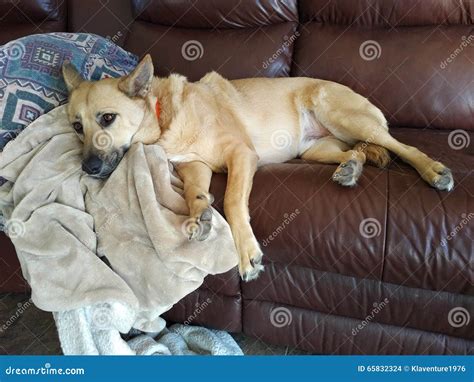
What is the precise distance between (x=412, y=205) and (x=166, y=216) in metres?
0.83

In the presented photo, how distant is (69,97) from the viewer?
177 cm

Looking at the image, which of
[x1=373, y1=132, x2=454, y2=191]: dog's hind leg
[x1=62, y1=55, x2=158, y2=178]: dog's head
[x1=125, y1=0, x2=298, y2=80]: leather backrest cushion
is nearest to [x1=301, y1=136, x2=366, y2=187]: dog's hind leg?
[x1=373, y1=132, x2=454, y2=191]: dog's hind leg

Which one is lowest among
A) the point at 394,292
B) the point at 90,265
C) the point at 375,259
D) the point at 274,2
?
the point at 90,265

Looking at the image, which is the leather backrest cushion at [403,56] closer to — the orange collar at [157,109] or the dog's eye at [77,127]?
the orange collar at [157,109]

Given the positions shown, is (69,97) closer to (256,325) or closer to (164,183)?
(164,183)

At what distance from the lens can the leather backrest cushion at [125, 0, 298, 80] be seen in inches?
96.3

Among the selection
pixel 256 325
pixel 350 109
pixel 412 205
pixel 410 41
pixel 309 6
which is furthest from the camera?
pixel 309 6

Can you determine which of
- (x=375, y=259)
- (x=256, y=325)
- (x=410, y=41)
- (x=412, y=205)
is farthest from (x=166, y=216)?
(x=410, y=41)

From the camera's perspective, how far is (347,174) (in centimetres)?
152

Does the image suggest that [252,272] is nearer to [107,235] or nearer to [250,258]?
[250,258]

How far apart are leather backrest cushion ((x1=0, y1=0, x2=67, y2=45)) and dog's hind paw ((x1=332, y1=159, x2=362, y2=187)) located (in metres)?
2.30

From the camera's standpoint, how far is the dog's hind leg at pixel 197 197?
4.57 feet

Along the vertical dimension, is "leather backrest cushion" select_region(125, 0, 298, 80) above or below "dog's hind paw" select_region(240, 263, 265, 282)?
above

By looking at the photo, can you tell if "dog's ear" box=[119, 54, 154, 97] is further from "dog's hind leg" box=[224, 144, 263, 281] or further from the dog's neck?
"dog's hind leg" box=[224, 144, 263, 281]
